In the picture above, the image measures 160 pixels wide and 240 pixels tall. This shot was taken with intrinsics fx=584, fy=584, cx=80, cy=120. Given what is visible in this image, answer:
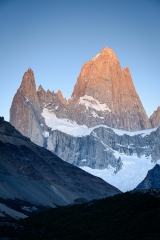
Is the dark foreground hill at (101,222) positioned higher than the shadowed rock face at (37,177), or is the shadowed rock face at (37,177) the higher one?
the shadowed rock face at (37,177)

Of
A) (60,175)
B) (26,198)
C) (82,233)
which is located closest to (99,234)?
(82,233)

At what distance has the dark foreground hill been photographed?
56031mm

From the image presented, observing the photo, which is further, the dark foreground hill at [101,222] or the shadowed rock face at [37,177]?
the shadowed rock face at [37,177]

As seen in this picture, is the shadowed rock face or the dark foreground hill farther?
the shadowed rock face

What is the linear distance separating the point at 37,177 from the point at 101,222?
330 feet

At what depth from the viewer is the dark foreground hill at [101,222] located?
184 feet

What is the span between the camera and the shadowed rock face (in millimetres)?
141750

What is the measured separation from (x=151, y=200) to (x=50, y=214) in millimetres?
12809

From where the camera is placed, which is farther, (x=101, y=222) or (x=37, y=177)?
(x=37, y=177)

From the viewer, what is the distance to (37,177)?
160500 millimetres

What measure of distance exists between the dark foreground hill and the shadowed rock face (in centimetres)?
6149

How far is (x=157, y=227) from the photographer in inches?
2178

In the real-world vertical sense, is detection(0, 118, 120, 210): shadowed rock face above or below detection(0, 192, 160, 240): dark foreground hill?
above

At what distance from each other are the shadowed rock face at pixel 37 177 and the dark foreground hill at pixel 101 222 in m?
61.5
